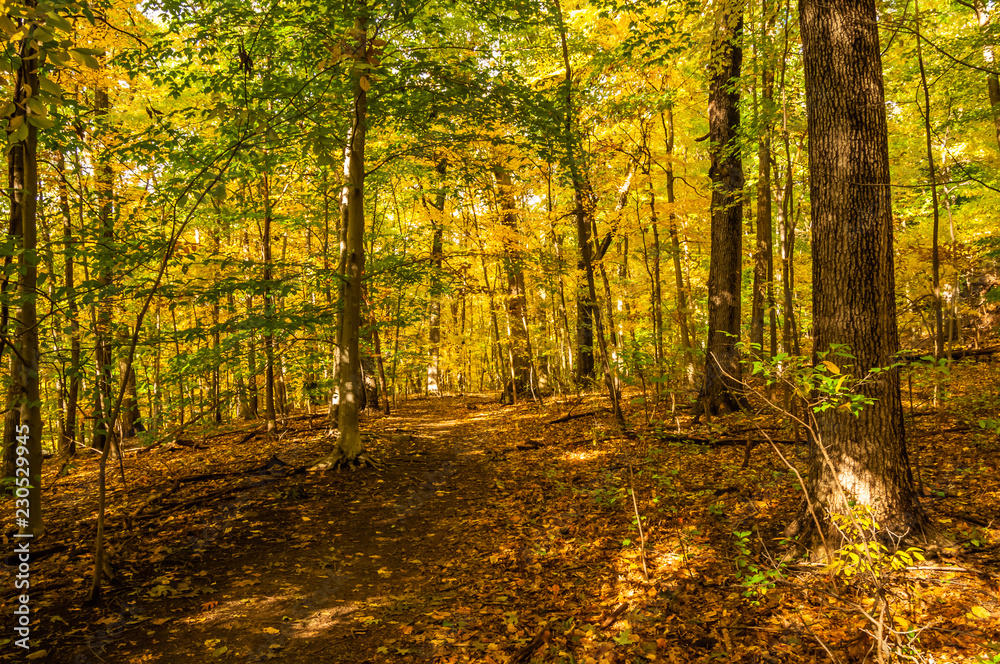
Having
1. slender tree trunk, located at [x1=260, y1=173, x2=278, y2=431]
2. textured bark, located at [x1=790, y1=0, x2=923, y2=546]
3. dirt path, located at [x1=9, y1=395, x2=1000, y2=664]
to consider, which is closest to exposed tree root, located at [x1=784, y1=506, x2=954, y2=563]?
textured bark, located at [x1=790, y1=0, x2=923, y2=546]

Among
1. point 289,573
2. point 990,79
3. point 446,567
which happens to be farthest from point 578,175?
point 990,79

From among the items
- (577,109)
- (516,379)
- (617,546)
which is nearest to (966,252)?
(577,109)

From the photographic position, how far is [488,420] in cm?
1409

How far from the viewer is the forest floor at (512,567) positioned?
→ 3.65 m

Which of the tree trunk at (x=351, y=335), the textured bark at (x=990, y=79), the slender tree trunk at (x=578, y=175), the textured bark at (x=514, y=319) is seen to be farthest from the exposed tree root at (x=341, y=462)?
the textured bark at (x=990, y=79)

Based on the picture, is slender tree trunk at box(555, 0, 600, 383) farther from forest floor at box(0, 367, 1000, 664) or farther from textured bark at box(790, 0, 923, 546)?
textured bark at box(790, 0, 923, 546)

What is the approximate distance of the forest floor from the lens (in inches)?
144

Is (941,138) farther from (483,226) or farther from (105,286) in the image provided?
(105,286)

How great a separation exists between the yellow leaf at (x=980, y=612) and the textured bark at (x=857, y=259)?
712 mm

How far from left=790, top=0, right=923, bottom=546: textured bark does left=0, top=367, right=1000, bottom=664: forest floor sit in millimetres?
657

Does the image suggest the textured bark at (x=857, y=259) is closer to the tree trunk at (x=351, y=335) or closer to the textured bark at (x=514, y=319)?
the tree trunk at (x=351, y=335)

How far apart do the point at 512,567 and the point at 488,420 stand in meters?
8.64

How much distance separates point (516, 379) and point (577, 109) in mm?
9501

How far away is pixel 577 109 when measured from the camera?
9.95m
